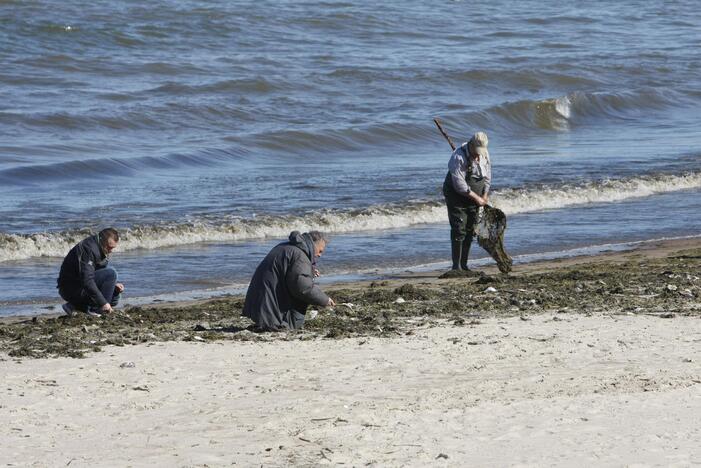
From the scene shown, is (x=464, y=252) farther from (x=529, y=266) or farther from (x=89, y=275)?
(x=89, y=275)

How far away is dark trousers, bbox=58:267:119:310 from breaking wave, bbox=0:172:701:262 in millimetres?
4019

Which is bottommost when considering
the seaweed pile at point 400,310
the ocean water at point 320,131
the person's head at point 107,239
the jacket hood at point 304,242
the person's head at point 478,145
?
the ocean water at point 320,131

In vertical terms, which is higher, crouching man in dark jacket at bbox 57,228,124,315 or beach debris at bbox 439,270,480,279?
crouching man in dark jacket at bbox 57,228,124,315

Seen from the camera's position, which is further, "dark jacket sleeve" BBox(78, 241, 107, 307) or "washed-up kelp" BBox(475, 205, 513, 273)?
"washed-up kelp" BBox(475, 205, 513, 273)

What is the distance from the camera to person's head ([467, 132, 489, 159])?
1232 cm

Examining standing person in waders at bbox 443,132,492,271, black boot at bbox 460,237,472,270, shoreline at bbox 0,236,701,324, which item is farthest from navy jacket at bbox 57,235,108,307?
black boot at bbox 460,237,472,270

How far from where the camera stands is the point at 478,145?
40.4 ft

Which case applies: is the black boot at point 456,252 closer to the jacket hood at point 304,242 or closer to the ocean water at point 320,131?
the ocean water at point 320,131

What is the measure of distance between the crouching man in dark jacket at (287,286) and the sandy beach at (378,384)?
18cm

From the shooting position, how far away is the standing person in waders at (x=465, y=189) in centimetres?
1252

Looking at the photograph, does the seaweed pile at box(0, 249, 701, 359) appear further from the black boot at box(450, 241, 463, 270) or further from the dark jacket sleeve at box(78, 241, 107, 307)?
the black boot at box(450, 241, 463, 270)

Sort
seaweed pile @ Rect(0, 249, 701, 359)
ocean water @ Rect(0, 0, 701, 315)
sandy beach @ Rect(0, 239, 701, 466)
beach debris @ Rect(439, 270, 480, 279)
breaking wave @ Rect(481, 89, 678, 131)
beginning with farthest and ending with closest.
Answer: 1. breaking wave @ Rect(481, 89, 678, 131)
2. ocean water @ Rect(0, 0, 701, 315)
3. beach debris @ Rect(439, 270, 480, 279)
4. seaweed pile @ Rect(0, 249, 701, 359)
5. sandy beach @ Rect(0, 239, 701, 466)

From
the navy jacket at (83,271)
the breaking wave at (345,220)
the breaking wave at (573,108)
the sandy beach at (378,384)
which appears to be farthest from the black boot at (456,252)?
the breaking wave at (573,108)

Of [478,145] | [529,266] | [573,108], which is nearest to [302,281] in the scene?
[478,145]
